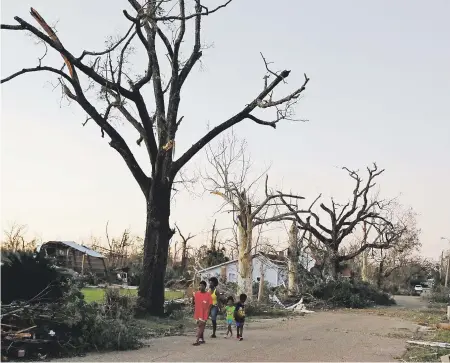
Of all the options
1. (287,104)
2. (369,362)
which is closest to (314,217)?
(287,104)

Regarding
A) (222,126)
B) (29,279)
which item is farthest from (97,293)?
(29,279)

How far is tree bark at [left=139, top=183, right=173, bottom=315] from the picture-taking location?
18375mm

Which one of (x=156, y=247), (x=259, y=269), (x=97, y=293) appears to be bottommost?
(x=97, y=293)

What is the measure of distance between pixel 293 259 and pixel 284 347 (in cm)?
2118

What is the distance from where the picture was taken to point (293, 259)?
34000 millimetres

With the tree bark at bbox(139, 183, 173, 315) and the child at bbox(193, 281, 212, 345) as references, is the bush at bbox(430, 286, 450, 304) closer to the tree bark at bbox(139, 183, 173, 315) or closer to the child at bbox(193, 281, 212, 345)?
the tree bark at bbox(139, 183, 173, 315)

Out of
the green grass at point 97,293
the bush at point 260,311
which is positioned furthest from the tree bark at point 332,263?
the bush at point 260,311

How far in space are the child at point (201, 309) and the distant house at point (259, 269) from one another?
15.1 meters

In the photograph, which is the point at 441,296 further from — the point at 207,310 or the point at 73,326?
the point at 73,326

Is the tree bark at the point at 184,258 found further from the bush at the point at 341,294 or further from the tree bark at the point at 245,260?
the tree bark at the point at 245,260

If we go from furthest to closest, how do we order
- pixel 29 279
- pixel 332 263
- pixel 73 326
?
pixel 332 263
pixel 73 326
pixel 29 279

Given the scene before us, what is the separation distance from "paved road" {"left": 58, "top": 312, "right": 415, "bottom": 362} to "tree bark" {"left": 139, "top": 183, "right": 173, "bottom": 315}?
3.20 meters

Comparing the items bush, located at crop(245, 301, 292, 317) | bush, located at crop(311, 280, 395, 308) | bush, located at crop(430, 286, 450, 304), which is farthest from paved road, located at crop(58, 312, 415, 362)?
bush, located at crop(430, 286, 450, 304)

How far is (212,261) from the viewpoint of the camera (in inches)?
1945
